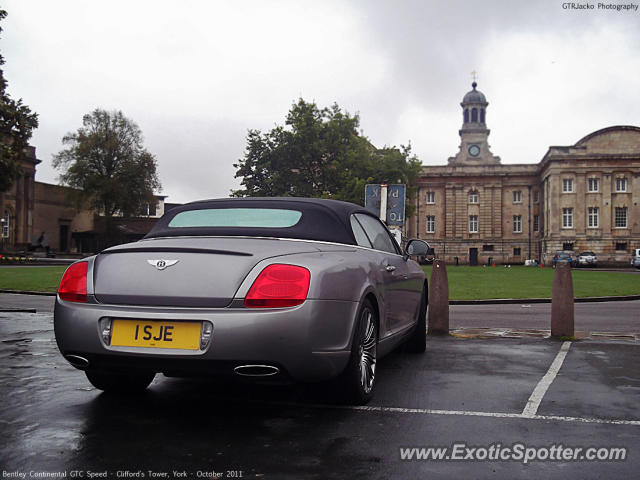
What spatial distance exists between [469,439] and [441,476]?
68 cm

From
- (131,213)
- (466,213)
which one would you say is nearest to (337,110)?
(131,213)

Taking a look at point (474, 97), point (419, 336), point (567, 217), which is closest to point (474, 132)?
point (474, 97)

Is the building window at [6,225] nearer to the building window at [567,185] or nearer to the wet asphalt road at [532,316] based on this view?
the wet asphalt road at [532,316]

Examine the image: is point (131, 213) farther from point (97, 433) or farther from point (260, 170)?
point (97, 433)

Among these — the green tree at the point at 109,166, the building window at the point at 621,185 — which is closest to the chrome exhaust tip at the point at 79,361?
the green tree at the point at 109,166

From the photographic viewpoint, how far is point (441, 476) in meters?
3.05

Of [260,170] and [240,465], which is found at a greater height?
[260,170]

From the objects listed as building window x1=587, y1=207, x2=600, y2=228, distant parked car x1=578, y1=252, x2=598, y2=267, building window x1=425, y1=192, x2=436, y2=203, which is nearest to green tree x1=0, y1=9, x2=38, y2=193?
distant parked car x1=578, y1=252, x2=598, y2=267

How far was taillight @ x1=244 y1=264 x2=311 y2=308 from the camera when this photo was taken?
3803mm

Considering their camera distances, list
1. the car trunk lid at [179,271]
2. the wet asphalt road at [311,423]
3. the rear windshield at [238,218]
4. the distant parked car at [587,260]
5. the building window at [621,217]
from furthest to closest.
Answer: the building window at [621,217] < the distant parked car at [587,260] < the rear windshield at [238,218] < the car trunk lid at [179,271] < the wet asphalt road at [311,423]

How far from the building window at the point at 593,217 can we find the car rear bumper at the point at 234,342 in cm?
7403

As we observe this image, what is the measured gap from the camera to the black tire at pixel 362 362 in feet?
14.2

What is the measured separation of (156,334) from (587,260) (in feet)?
222

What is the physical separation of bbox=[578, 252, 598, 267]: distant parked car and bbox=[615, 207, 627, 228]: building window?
8058 millimetres
